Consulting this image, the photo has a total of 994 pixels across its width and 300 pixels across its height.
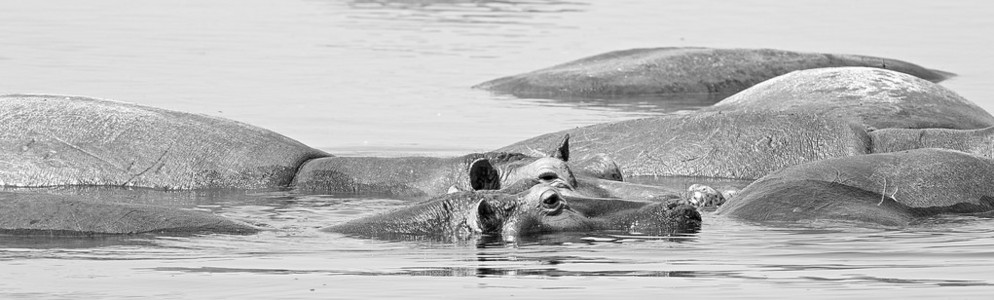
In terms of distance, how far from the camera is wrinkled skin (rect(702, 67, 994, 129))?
15.8 metres

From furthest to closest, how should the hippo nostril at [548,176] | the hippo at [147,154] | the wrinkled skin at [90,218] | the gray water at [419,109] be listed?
the hippo at [147,154], the hippo nostril at [548,176], the wrinkled skin at [90,218], the gray water at [419,109]

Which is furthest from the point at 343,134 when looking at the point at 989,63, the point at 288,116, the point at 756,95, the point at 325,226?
the point at 989,63

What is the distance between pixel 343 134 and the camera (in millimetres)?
17266

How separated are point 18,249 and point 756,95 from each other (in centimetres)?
909

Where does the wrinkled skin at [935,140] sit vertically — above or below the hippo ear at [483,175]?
above

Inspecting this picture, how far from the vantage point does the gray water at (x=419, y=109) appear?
27.9 ft

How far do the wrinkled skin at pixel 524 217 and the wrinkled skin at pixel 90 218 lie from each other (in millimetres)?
894

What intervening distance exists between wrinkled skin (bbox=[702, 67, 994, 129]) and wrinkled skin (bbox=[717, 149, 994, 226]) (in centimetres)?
330

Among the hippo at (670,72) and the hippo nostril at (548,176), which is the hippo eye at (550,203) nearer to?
the hippo nostril at (548,176)

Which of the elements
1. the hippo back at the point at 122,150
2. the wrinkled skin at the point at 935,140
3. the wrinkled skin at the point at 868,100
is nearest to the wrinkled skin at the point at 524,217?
the hippo back at the point at 122,150

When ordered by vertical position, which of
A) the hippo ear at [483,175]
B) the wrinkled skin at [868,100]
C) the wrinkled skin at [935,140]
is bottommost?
the hippo ear at [483,175]

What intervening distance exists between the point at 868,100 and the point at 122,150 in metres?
6.34

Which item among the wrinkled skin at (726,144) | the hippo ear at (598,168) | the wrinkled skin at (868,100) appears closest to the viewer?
the hippo ear at (598,168)

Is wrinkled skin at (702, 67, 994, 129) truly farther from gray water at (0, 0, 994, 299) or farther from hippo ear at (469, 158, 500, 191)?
hippo ear at (469, 158, 500, 191)
